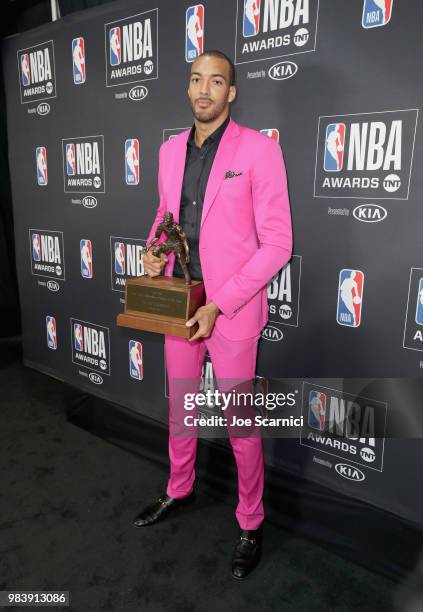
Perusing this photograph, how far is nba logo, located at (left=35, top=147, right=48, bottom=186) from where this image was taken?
288cm

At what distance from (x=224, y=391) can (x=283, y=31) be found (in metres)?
1.38

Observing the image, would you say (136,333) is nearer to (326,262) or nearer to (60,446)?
(60,446)

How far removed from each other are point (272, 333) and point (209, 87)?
3.37 ft

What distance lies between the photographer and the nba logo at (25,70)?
110 inches

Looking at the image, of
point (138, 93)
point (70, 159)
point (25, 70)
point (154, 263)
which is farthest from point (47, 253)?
point (154, 263)

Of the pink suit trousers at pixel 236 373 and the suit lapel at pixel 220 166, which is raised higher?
the suit lapel at pixel 220 166

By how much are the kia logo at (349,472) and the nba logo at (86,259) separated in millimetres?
1733

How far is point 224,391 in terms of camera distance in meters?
1.70

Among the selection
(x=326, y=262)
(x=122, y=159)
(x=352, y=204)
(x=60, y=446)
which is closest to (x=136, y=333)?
(x=60, y=446)

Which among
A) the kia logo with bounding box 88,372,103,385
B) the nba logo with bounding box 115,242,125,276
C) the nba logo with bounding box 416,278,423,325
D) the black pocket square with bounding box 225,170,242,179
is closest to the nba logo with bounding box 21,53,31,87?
the nba logo with bounding box 115,242,125,276

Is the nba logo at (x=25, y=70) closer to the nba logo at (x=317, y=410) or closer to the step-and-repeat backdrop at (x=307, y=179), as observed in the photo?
the step-and-repeat backdrop at (x=307, y=179)

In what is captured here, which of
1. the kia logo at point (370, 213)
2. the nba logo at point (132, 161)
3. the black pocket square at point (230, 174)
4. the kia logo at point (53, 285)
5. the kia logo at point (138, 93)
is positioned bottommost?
the kia logo at point (53, 285)

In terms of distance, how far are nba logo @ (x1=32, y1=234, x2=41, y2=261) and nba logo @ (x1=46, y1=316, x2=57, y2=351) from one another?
414 millimetres

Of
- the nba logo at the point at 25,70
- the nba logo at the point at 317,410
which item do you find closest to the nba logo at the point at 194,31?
the nba logo at the point at 25,70
